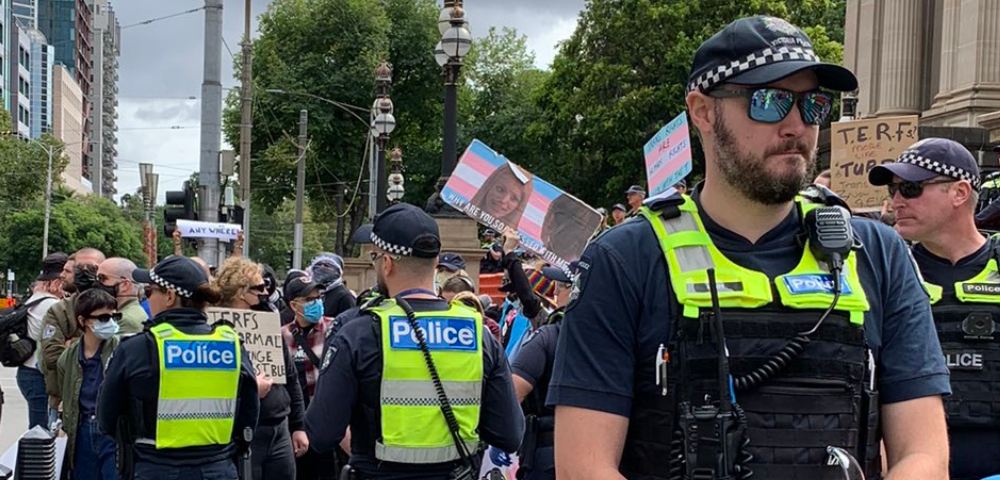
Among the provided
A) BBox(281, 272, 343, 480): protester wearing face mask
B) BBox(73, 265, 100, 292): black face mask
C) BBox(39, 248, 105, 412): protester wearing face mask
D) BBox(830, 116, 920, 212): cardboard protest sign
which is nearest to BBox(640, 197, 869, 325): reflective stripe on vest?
BBox(281, 272, 343, 480): protester wearing face mask

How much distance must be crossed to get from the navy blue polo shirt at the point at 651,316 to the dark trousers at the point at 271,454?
18.4 feet

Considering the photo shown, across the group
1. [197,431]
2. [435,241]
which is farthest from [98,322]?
[435,241]

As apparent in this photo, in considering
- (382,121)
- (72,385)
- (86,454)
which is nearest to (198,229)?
(72,385)

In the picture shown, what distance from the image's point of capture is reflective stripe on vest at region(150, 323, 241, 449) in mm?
6895

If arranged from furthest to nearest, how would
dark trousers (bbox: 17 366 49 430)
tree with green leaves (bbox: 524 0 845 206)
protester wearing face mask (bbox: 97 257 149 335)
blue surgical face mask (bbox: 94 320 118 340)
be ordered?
tree with green leaves (bbox: 524 0 845 206)
dark trousers (bbox: 17 366 49 430)
protester wearing face mask (bbox: 97 257 149 335)
blue surgical face mask (bbox: 94 320 118 340)

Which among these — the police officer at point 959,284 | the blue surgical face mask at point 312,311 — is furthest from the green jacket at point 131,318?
the police officer at point 959,284

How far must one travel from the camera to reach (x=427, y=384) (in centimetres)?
605

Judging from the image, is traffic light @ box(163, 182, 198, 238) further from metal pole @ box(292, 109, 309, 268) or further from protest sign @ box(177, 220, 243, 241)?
metal pole @ box(292, 109, 309, 268)

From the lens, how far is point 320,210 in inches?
2849

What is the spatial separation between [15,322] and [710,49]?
34.9ft

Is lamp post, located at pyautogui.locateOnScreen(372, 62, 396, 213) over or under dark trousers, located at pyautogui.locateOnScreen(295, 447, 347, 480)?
over

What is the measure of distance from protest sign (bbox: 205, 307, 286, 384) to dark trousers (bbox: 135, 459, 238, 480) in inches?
52.6

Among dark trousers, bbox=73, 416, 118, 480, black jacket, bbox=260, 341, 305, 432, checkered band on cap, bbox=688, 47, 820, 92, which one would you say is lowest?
dark trousers, bbox=73, 416, 118, 480

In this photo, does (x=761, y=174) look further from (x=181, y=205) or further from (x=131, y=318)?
(x=181, y=205)
